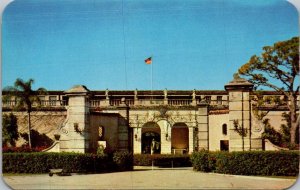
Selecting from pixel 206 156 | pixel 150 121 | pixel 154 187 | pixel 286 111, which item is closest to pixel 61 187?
pixel 154 187

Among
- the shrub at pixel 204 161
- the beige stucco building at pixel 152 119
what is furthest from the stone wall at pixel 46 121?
the shrub at pixel 204 161

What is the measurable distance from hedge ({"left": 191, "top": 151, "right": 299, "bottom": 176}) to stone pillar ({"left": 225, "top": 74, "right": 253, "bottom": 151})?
0.56 meters

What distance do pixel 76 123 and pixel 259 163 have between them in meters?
6.75

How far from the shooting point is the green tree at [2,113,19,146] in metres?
30.8

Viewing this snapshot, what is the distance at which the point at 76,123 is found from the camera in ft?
57.9

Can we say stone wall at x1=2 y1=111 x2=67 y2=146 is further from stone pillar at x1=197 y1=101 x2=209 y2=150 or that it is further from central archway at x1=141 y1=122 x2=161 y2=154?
stone pillar at x1=197 y1=101 x2=209 y2=150

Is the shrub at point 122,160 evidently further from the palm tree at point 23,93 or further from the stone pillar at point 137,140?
the stone pillar at point 137,140

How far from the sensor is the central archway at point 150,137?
35.4 m

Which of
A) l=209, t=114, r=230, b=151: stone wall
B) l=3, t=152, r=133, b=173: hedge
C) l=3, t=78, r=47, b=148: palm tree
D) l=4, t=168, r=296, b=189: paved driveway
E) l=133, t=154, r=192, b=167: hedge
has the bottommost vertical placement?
l=133, t=154, r=192, b=167: hedge

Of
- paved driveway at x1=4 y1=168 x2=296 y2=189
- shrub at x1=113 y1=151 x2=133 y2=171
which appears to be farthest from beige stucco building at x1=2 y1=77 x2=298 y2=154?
paved driveway at x1=4 y1=168 x2=296 y2=189

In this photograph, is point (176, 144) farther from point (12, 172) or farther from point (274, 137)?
point (12, 172)

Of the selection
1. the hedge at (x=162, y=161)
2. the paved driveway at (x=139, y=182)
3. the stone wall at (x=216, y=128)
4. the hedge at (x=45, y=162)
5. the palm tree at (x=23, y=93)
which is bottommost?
the hedge at (x=162, y=161)

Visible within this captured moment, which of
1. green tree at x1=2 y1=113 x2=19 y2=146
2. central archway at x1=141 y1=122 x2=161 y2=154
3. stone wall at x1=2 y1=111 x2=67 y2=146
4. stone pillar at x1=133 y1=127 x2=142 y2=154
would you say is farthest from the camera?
central archway at x1=141 y1=122 x2=161 y2=154

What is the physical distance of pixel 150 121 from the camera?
3441cm
